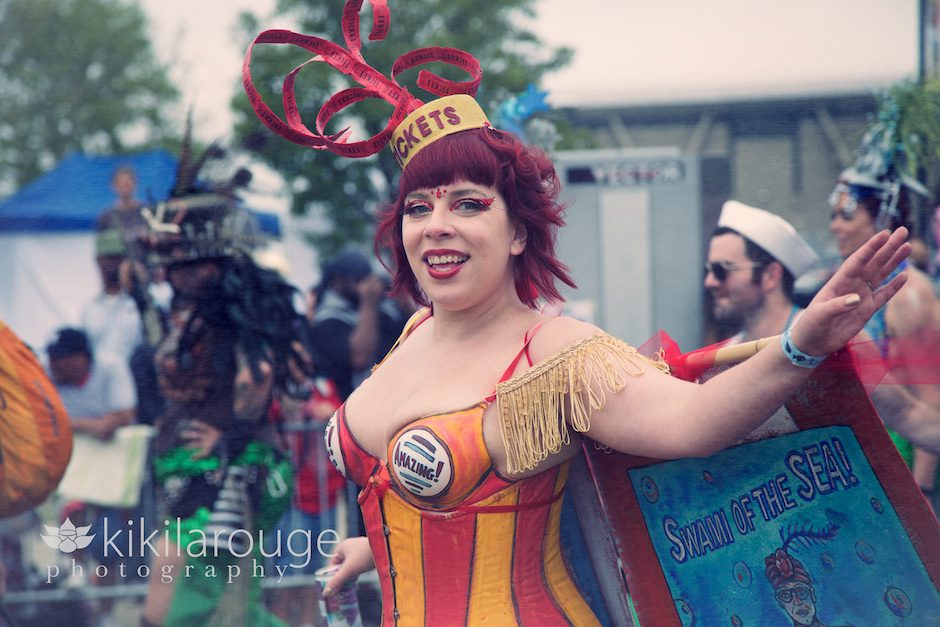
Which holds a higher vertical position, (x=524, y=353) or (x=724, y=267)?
(x=724, y=267)

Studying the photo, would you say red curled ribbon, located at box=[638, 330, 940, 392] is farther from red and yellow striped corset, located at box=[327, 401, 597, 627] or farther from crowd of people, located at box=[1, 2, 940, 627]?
red and yellow striped corset, located at box=[327, 401, 597, 627]

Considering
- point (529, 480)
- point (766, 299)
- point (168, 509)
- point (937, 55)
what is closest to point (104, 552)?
point (168, 509)

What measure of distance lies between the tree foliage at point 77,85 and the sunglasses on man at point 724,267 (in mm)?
Result: 4695

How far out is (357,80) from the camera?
6.54 feet

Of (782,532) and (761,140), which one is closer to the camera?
(782,532)

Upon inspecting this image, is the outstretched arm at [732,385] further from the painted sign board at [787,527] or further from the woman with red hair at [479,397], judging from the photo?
the painted sign board at [787,527]

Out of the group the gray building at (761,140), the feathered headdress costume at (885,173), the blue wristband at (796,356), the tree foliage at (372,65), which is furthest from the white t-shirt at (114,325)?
the blue wristband at (796,356)

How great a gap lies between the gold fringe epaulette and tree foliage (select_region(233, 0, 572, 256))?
2.56 meters

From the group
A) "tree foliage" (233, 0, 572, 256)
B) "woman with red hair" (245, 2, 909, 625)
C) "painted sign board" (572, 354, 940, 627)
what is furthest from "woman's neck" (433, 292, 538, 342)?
"tree foliage" (233, 0, 572, 256)

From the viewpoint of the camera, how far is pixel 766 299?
3045 millimetres

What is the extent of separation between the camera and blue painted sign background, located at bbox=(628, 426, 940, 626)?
68.6 inches

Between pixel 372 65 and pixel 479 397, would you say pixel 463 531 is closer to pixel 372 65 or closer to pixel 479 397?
pixel 479 397

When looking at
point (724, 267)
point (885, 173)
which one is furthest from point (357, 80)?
point (885, 173)

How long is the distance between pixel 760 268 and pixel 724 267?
0.39 ft
